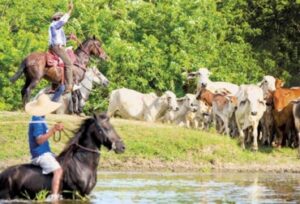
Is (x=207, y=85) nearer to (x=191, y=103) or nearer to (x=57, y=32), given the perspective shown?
(x=191, y=103)

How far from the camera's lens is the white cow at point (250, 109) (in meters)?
29.2

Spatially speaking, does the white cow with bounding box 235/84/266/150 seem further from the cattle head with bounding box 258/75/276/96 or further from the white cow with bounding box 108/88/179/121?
the white cow with bounding box 108/88/179/121

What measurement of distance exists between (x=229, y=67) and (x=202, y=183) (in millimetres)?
23068

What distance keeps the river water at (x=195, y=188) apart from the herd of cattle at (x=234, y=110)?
5352 millimetres

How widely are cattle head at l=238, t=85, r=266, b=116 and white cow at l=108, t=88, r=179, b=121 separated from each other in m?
3.36

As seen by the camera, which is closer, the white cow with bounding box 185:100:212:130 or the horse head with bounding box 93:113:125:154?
the horse head with bounding box 93:113:125:154

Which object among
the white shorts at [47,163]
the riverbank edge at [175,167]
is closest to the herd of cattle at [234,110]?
the riverbank edge at [175,167]

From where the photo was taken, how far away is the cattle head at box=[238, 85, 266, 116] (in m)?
29.2

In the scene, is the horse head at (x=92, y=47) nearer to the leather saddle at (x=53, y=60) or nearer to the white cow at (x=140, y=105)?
the leather saddle at (x=53, y=60)

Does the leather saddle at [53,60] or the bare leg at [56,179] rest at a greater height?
the leather saddle at [53,60]

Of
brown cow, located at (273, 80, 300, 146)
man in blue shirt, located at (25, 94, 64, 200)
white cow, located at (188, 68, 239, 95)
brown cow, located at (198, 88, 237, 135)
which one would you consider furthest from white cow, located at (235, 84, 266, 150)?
man in blue shirt, located at (25, 94, 64, 200)

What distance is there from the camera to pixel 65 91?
2669cm

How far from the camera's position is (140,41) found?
41344 mm

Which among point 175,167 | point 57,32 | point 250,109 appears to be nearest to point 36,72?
point 57,32
